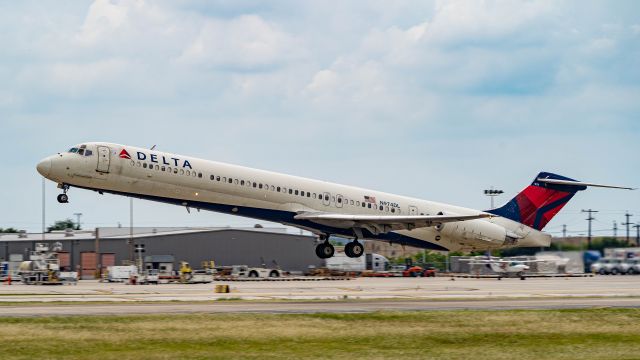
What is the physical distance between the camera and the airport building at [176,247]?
345 feet

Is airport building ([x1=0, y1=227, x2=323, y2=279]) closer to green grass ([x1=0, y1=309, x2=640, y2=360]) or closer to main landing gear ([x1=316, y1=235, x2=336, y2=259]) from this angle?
main landing gear ([x1=316, y1=235, x2=336, y2=259])

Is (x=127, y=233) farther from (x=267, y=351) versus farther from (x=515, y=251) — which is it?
(x=267, y=351)

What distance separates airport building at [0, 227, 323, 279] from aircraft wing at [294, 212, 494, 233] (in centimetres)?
4187

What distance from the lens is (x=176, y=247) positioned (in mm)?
106438

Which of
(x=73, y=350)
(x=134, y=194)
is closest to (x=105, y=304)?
(x=134, y=194)

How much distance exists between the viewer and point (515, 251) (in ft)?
219

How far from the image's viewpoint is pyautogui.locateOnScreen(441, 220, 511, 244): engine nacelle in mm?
65188

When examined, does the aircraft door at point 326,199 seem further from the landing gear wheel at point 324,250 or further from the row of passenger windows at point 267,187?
the landing gear wheel at point 324,250

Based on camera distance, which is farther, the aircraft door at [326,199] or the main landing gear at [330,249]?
the main landing gear at [330,249]

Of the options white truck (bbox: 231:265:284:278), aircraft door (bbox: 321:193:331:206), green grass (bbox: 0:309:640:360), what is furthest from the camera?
white truck (bbox: 231:265:284:278)

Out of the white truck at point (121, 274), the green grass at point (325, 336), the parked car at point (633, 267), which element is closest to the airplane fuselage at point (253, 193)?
the green grass at point (325, 336)

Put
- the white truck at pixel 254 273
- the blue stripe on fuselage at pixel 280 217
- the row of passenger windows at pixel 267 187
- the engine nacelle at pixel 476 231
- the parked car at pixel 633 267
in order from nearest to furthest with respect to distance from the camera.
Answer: the row of passenger windows at pixel 267 187, the blue stripe on fuselage at pixel 280 217, the engine nacelle at pixel 476 231, the parked car at pixel 633 267, the white truck at pixel 254 273

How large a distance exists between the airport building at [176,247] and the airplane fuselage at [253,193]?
37764 millimetres

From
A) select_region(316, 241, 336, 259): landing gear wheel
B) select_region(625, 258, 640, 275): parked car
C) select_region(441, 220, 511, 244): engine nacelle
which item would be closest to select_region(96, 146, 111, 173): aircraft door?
select_region(316, 241, 336, 259): landing gear wheel
